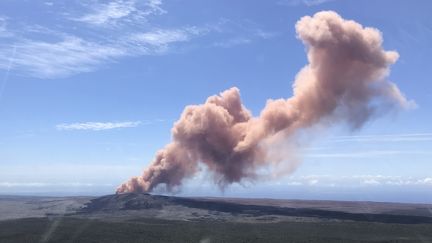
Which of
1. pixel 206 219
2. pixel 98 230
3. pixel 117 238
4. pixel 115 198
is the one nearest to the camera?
pixel 117 238

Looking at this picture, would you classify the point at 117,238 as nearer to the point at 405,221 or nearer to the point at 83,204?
the point at 405,221

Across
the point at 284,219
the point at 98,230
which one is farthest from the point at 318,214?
the point at 98,230

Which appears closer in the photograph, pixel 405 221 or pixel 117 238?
pixel 117 238

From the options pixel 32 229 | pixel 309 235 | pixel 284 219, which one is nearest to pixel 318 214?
pixel 284 219

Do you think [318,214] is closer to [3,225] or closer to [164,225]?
[164,225]

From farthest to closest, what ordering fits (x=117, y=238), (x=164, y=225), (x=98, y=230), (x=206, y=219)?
(x=206, y=219) < (x=164, y=225) < (x=98, y=230) < (x=117, y=238)

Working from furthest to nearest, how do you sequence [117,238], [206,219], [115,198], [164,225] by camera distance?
[115,198], [206,219], [164,225], [117,238]
